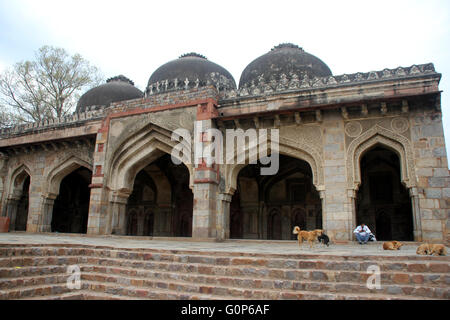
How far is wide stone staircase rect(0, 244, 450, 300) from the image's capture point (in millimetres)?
3719

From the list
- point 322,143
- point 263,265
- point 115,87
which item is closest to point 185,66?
point 115,87

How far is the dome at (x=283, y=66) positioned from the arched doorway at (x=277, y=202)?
2942mm

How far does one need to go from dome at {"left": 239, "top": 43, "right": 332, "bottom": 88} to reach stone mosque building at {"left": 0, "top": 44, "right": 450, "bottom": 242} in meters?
0.05

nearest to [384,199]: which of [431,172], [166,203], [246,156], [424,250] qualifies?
[431,172]

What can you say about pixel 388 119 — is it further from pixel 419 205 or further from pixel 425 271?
pixel 425 271

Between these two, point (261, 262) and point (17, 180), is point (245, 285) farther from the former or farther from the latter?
point (17, 180)

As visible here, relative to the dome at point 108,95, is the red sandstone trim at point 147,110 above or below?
below

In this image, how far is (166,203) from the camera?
547 inches

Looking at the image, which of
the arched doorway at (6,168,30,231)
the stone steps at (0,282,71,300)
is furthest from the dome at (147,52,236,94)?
the stone steps at (0,282,71,300)

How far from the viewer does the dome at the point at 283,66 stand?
11.6 m

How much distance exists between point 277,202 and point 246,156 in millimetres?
4142

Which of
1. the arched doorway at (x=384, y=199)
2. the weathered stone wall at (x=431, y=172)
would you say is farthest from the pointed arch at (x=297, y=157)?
the arched doorway at (x=384, y=199)

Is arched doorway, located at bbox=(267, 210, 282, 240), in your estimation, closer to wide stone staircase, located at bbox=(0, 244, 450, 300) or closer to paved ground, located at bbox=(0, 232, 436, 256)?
paved ground, located at bbox=(0, 232, 436, 256)

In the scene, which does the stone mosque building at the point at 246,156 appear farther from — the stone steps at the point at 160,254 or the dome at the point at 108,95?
the stone steps at the point at 160,254
